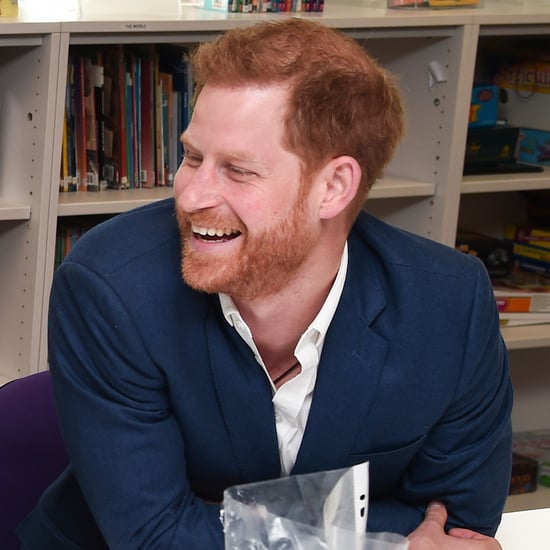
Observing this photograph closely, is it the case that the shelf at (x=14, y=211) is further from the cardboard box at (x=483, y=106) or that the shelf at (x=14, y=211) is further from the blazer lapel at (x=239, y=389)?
the cardboard box at (x=483, y=106)

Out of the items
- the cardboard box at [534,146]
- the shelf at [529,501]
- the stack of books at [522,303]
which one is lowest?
the shelf at [529,501]

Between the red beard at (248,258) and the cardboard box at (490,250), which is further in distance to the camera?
the cardboard box at (490,250)

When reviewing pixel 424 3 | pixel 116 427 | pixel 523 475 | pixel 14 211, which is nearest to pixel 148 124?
pixel 14 211

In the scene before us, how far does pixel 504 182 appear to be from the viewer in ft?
9.06

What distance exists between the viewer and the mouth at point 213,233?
131 cm

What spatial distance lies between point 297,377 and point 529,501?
1.95 metres

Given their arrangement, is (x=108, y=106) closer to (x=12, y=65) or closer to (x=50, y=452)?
(x=12, y=65)

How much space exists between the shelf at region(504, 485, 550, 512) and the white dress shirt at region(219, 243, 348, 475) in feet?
6.01

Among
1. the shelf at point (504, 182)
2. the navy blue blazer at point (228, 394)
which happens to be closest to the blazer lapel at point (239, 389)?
the navy blue blazer at point (228, 394)

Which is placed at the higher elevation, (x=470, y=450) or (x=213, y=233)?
(x=213, y=233)

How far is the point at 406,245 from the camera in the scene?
153 cm

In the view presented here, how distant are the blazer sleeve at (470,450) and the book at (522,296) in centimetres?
140

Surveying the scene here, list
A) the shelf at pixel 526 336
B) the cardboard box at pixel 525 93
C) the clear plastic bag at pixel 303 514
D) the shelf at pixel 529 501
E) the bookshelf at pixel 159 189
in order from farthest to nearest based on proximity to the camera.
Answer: the shelf at pixel 529 501
the cardboard box at pixel 525 93
the shelf at pixel 526 336
the bookshelf at pixel 159 189
the clear plastic bag at pixel 303 514

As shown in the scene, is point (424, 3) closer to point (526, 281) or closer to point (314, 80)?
point (526, 281)
